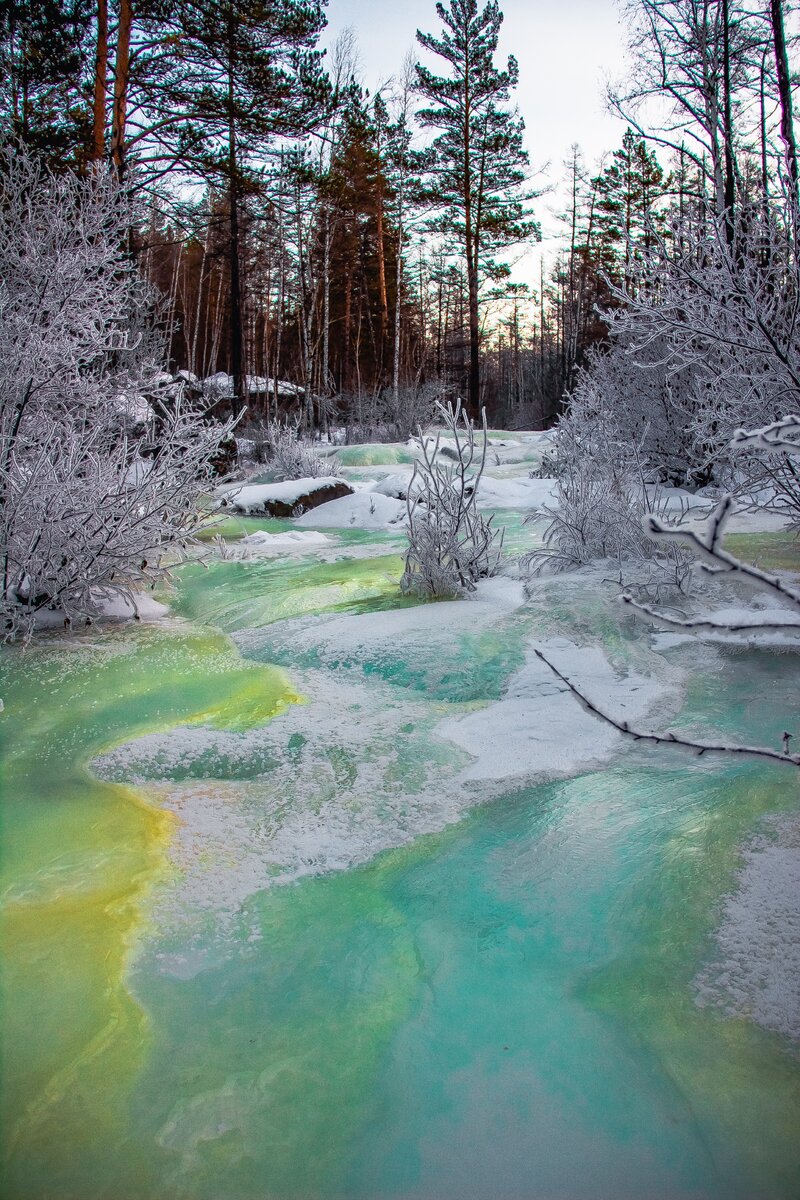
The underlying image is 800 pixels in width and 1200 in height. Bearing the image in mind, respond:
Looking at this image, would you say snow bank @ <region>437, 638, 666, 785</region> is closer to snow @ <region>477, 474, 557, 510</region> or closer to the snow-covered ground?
the snow-covered ground

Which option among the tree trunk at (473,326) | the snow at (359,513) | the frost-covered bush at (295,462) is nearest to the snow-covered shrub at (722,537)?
the snow at (359,513)

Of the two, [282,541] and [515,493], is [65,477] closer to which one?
[282,541]

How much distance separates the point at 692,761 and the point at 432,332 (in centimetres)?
4239

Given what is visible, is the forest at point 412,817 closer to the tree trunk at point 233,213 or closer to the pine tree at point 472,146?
the tree trunk at point 233,213

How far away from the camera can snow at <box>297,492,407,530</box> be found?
31.1 ft

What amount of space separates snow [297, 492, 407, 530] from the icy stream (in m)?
5.96

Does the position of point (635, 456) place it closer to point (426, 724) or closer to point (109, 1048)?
point (426, 724)

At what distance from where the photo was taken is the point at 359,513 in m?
9.72

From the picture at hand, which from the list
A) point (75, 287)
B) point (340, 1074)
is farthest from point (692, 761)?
point (75, 287)

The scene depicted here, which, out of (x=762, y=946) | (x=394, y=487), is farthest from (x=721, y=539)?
(x=394, y=487)

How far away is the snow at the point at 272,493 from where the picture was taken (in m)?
10.1

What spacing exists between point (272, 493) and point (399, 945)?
874 cm

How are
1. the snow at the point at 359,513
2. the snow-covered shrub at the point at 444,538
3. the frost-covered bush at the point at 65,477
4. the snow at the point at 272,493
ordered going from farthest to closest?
the snow at the point at 272,493 → the snow at the point at 359,513 → the snow-covered shrub at the point at 444,538 → the frost-covered bush at the point at 65,477

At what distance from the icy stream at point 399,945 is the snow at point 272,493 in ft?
21.7
